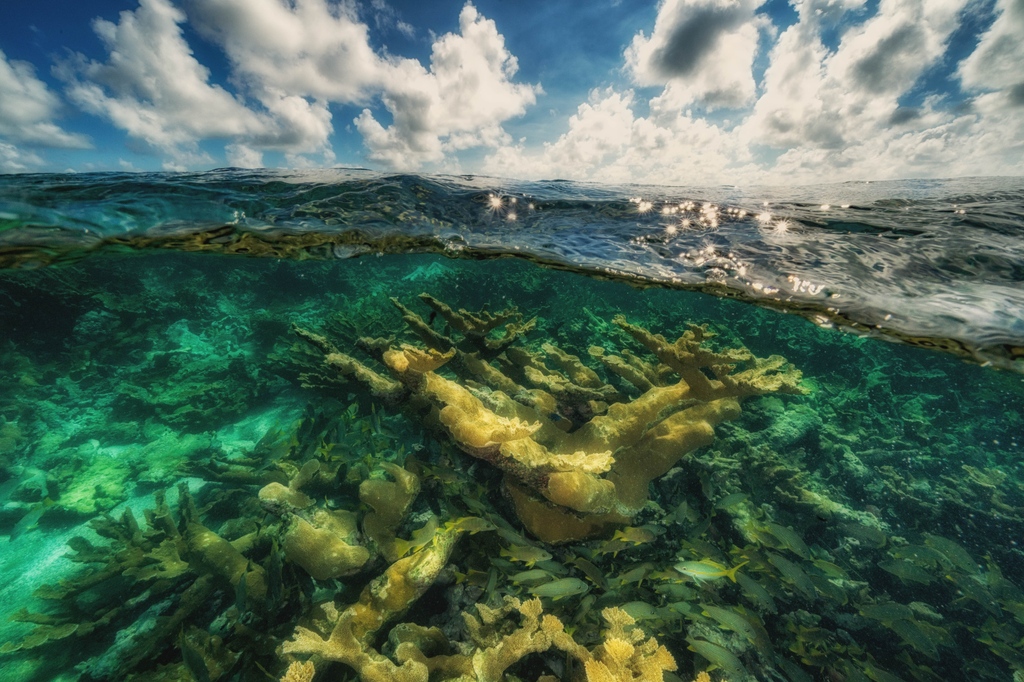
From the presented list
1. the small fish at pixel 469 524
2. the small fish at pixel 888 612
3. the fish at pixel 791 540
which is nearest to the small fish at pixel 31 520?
the small fish at pixel 469 524

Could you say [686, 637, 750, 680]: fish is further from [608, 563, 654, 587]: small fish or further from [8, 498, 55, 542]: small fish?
[8, 498, 55, 542]: small fish

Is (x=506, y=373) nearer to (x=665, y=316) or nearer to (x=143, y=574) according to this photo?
(x=143, y=574)

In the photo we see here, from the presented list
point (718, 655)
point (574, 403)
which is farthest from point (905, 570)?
point (574, 403)

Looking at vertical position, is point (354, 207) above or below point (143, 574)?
above

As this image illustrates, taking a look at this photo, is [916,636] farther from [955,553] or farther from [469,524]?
[469,524]

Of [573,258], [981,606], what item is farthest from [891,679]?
[573,258]

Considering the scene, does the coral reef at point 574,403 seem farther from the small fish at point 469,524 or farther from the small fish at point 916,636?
the small fish at point 916,636
